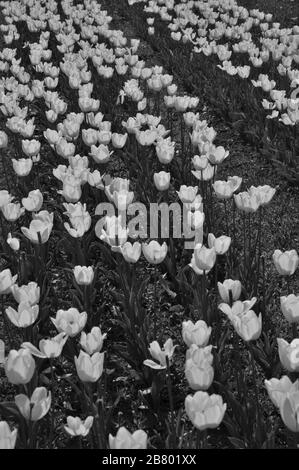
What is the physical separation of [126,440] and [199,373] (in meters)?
0.35

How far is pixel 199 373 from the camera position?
6.94ft

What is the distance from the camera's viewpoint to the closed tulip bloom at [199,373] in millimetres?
2113

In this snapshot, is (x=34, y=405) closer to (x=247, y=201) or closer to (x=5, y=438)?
(x=5, y=438)

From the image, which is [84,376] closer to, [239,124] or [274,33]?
[239,124]

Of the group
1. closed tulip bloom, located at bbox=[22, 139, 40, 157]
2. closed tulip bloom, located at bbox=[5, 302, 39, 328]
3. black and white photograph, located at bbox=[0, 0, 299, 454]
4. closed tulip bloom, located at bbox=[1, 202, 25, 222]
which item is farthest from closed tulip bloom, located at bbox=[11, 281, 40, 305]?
closed tulip bloom, located at bbox=[22, 139, 40, 157]

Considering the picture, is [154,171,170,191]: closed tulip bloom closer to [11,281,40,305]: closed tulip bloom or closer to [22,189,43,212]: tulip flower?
[22,189,43,212]: tulip flower

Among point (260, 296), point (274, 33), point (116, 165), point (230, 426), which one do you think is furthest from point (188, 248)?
point (274, 33)

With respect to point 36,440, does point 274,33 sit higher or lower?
higher

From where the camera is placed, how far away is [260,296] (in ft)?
11.9

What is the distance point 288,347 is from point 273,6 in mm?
9150

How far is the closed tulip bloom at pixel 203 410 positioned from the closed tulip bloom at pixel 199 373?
0.31ft

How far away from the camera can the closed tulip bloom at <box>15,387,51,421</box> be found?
2119mm

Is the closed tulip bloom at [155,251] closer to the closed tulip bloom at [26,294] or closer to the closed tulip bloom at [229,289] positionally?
the closed tulip bloom at [229,289]

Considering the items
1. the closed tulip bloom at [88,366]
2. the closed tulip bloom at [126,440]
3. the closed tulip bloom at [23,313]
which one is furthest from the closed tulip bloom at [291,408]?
the closed tulip bloom at [23,313]
